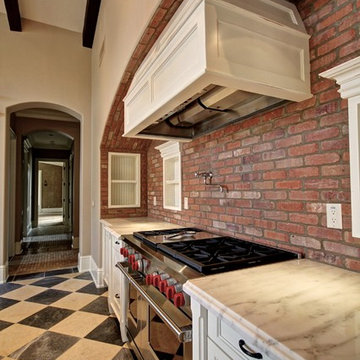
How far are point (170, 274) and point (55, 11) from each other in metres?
4.45

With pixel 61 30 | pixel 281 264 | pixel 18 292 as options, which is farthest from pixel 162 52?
pixel 61 30

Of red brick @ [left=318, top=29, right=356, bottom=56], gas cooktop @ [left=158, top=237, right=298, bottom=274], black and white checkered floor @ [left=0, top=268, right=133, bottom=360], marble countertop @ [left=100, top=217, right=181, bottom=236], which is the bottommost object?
black and white checkered floor @ [left=0, top=268, right=133, bottom=360]

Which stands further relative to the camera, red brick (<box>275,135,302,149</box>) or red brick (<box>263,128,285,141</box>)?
red brick (<box>263,128,285,141</box>)

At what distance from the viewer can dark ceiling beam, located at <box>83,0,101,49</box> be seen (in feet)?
12.4

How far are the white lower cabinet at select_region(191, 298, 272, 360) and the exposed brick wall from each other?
672mm

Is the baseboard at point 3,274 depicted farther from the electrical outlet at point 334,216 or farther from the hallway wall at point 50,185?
the hallway wall at point 50,185

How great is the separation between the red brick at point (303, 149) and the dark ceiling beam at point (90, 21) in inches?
151

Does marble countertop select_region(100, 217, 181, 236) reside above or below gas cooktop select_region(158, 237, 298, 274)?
below

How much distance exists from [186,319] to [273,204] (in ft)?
2.72

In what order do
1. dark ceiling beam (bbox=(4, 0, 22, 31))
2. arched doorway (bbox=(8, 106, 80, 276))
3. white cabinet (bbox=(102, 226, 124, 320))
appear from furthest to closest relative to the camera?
1. arched doorway (bbox=(8, 106, 80, 276))
2. dark ceiling beam (bbox=(4, 0, 22, 31))
3. white cabinet (bbox=(102, 226, 124, 320))

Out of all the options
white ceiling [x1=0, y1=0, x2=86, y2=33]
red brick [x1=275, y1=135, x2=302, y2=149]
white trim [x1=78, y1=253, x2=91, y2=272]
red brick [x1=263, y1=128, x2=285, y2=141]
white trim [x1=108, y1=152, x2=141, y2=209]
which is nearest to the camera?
red brick [x1=275, y1=135, x2=302, y2=149]

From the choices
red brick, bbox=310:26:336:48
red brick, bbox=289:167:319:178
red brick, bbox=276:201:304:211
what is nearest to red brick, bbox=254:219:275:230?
red brick, bbox=276:201:304:211

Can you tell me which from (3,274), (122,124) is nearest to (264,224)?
(122,124)

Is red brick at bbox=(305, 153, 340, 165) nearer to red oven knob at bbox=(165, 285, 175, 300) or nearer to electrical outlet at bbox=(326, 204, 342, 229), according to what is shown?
electrical outlet at bbox=(326, 204, 342, 229)
